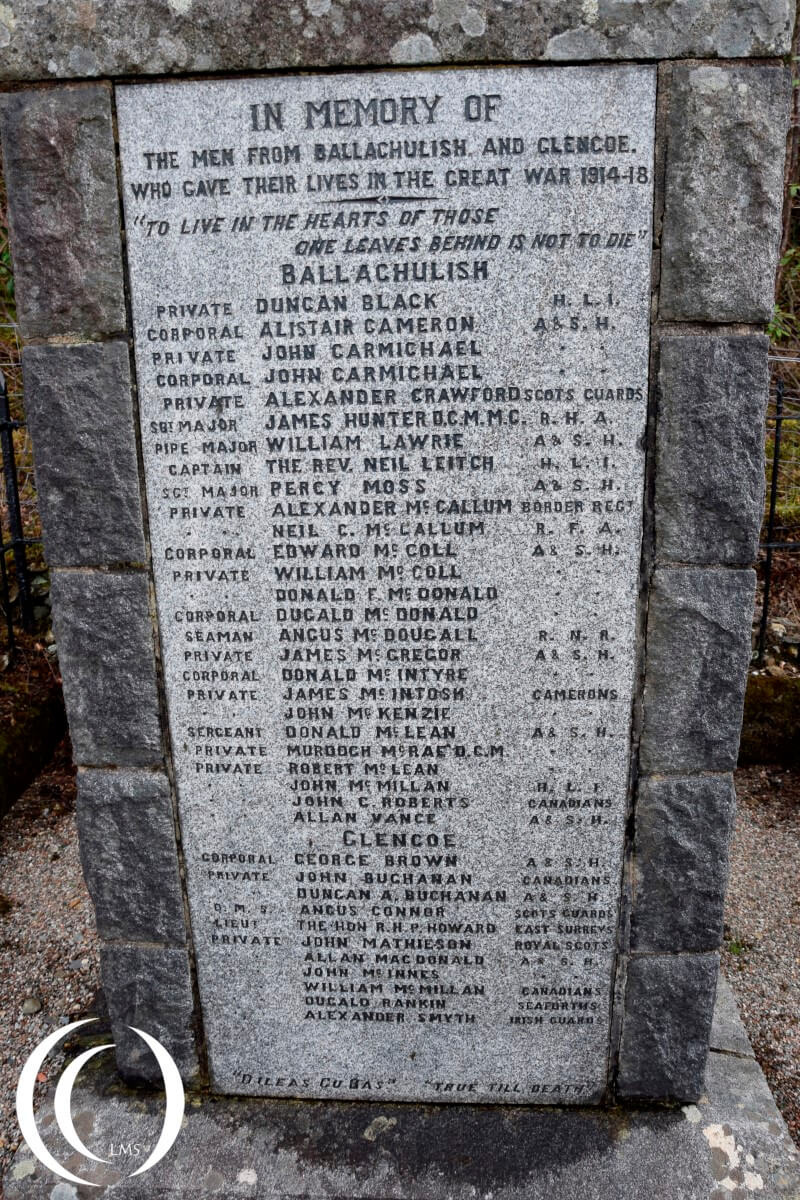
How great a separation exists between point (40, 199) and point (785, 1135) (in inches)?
137

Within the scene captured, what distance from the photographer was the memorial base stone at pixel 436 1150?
8.55ft

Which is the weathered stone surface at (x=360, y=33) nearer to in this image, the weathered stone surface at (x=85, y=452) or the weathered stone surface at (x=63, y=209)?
the weathered stone surface at (x=63, y=209)

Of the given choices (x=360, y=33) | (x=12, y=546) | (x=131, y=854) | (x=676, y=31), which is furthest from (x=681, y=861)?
(x=12, y=546)

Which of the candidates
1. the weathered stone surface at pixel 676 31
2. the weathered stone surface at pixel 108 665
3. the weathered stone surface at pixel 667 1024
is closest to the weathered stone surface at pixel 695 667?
the weathered stone surface at pixel 667 1024

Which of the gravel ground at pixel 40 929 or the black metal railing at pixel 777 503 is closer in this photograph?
the gravel ground at pixel 40 929

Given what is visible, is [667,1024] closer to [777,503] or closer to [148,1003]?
[148,1003]

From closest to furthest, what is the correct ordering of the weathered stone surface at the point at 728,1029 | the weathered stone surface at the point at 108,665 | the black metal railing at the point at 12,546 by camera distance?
the weathered stone surface at the point at 108,665 < the weathered stone surface at the point at 728,1029 < the black metal railing at the point at 12,546

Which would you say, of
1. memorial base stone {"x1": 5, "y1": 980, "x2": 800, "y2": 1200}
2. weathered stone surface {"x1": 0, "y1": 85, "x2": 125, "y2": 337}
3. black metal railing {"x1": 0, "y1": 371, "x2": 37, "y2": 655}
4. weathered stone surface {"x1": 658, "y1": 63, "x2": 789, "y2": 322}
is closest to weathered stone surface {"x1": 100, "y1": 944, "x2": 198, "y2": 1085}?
memorial base stone {"x1": 5, "y1": 980, "x2": 800, "y2": 1200}

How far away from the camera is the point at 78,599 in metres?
2.57

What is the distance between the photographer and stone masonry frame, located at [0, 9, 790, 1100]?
2217mm

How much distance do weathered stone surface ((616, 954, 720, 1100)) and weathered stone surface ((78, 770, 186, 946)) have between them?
148cm

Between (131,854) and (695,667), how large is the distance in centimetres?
182

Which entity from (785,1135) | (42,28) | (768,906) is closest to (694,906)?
(785,1135)

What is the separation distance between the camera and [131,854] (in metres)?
2.76
